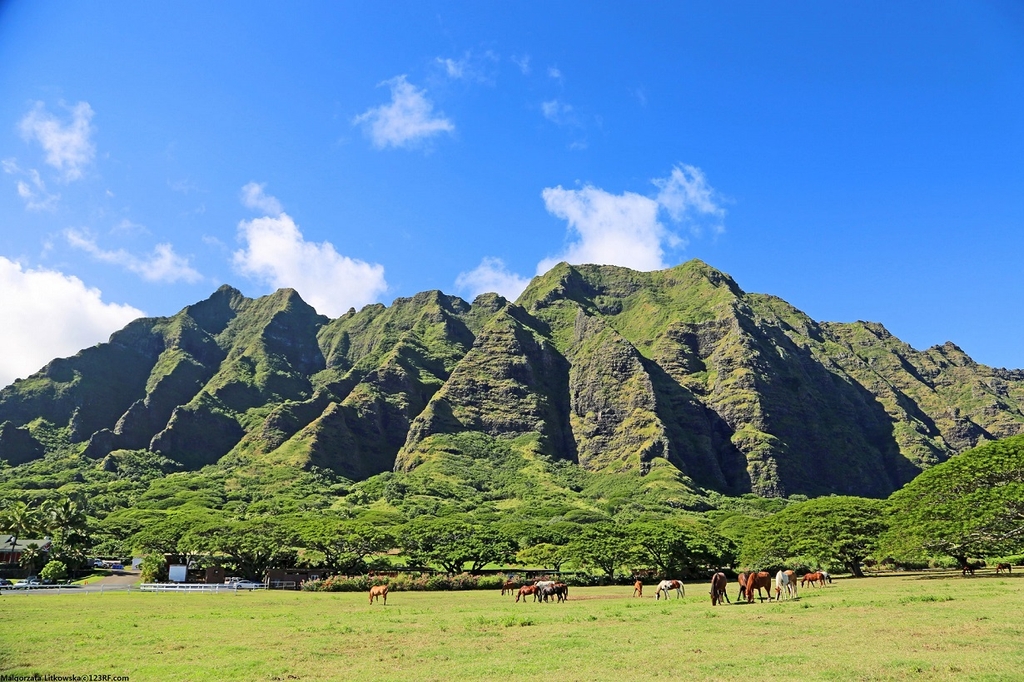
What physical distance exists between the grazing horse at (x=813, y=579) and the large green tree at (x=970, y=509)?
20.6 ft

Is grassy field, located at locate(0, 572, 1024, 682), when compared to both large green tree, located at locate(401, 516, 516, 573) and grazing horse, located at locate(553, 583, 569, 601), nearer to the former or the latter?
grazing horse, located at locate(553, 583, 569, 601)

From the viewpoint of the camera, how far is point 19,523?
96.2m

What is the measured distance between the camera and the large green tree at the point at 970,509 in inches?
1943

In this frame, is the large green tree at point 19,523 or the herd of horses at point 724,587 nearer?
the herd of horses at point 724,587

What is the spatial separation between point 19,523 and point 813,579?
109 metres

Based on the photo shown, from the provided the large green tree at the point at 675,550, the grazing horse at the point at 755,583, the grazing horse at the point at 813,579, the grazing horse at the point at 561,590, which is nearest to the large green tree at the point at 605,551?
the large green tree at the point at 675,550

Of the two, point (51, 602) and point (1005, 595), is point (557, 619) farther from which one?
point (51, 602)

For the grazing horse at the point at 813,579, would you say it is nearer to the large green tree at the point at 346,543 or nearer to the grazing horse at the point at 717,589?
the grazing horse at the point at 717,589

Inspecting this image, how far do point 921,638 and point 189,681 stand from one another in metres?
25.8

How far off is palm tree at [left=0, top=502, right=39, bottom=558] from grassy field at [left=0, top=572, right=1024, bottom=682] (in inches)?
2750

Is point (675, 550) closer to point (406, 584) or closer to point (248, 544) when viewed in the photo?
point (406, 584)

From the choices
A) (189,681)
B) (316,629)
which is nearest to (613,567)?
(316,629)

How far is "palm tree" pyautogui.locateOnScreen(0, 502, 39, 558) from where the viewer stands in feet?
316

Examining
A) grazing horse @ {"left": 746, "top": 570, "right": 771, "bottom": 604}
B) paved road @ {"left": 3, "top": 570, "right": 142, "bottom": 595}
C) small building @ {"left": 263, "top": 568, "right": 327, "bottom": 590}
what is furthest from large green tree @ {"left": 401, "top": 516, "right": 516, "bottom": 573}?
grazing horse @ {"left": 746, "top": 570, "right": 771, "bottom": 604}
